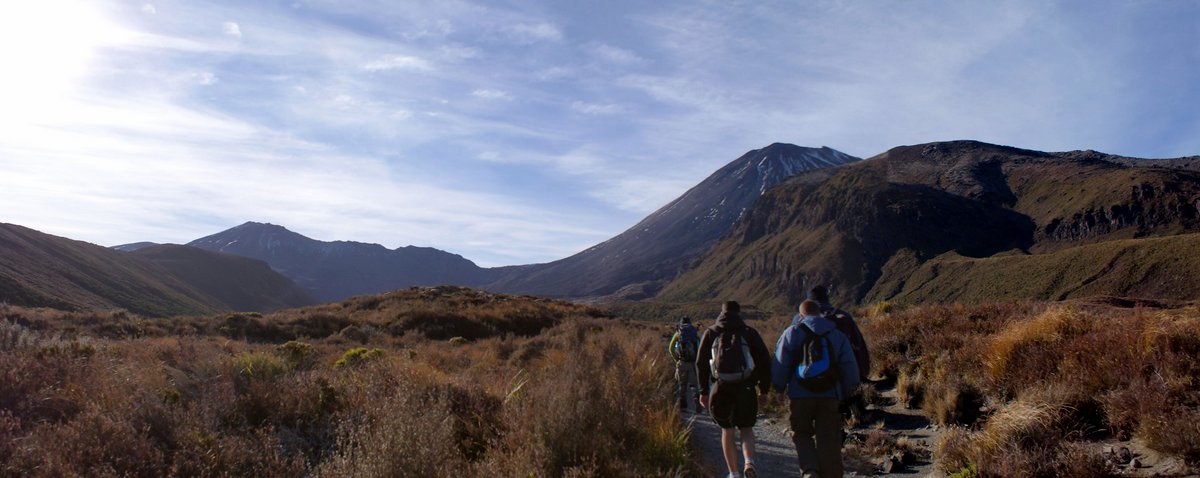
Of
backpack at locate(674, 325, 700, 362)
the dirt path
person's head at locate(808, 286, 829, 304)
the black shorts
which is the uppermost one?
person's head at locate(808, 286, 829, 304)

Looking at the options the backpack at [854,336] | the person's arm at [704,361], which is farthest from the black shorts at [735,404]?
the backpack at [854,336]

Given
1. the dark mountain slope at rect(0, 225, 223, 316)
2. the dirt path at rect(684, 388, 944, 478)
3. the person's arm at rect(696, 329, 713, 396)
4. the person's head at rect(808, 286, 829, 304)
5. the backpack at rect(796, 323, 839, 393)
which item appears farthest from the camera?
the dark mountain slope at rect(0, 225, 223, 316)

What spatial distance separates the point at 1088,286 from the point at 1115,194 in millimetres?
46528

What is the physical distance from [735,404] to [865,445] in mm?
2473

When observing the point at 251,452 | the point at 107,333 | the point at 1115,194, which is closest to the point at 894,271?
the point at 1115,194

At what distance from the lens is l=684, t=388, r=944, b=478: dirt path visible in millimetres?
6895

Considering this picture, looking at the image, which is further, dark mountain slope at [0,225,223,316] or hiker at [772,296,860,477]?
dark mountain slope at [0,225,223,316]

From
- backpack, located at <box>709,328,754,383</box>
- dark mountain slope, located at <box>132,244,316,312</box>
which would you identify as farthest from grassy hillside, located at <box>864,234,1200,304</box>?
dark mountain slope, located at <box>132,244,316,312</box>

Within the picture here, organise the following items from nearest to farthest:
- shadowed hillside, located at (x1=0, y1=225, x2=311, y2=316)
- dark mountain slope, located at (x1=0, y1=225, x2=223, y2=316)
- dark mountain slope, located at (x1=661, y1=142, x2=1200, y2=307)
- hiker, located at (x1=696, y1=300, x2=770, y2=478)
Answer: hiker, located at (x1=696, y1=300, x2=770, y2=478), dark mountain slope, located at (x1=0, y1=225, x2=223, y2=316), shadowed hillside, located at (x1=0, y1=225, x2=311, y2=316), dark mountain slope, located at (x1=661, y1=142, x2=1200, y2=307)

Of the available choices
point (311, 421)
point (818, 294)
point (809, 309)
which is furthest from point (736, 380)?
point (311, 421)

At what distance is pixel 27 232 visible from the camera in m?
79.9

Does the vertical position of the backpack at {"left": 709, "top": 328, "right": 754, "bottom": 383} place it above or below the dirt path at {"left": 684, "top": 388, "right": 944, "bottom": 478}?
above

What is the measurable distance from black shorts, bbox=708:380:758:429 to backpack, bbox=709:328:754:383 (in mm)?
98

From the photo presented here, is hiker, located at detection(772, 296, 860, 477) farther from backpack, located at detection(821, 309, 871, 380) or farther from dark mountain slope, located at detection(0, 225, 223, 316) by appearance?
dark mountain slope, located at detection(0, 225, 223, 316)
